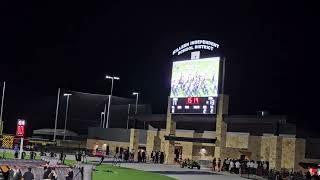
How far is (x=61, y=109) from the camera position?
11088 centimetres

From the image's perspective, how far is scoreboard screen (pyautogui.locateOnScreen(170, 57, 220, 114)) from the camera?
5522 centimetres

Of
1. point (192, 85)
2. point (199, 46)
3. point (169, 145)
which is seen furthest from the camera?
point (169, 145)

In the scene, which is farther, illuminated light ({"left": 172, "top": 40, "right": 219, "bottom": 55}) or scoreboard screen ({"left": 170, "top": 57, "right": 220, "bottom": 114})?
illuminated light ({"left": 172, "top": 40, "right": 219, "bottom": 55})

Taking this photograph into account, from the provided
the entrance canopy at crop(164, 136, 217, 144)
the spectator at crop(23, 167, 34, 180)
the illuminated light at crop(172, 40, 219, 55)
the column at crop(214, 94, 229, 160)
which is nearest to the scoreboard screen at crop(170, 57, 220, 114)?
the column at crop(214, 94, 229, 160)

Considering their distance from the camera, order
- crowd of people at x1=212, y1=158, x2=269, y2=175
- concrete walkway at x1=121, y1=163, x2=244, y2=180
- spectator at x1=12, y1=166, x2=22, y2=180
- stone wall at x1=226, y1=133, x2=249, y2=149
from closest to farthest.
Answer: spectator at x1=12, y1=166, x2=22, y2=180, concrete walkway at x1=121, y1=163, x2=244, y2=180, crowd of people at x1=212, y1=158, x2=269, y2=175, stone wall at x1=226, y1=133, x2=249, y2=149

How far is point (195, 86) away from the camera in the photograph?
2245 inches

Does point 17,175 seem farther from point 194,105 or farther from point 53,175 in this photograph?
point 194,105

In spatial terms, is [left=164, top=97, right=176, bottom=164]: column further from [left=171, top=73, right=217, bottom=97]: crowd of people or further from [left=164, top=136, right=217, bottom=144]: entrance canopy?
[left=171, top=73, right=217, bottom=97]: crowd of people

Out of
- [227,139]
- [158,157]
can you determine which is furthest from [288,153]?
[158,157]

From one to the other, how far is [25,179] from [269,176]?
26456 millimetres

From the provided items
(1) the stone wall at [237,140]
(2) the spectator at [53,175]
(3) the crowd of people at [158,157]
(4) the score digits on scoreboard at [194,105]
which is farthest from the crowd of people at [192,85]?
(2) the spectator at [53,175]

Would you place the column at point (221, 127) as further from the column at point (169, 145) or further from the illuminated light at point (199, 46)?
the column at point (169, 145)

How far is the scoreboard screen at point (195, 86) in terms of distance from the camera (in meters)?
55.2

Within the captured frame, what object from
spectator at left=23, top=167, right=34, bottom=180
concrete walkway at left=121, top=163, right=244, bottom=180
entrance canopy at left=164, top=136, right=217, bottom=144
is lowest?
concrete walkway at left=121, top=163, right=244, bottom=180
